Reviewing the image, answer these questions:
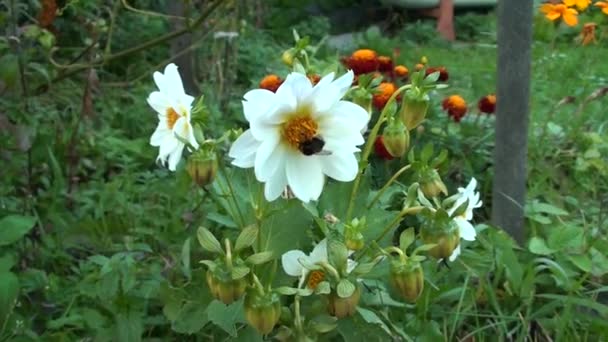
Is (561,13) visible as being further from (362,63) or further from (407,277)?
(407,277)

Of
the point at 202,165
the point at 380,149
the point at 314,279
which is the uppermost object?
the point at 202,165

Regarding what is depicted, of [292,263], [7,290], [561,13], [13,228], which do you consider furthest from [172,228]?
[561,13]

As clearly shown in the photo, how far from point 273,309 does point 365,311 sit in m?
0.29

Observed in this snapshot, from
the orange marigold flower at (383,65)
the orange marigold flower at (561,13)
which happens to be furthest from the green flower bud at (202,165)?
the orange marigold flower at (561,13)

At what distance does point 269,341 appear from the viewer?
1.97 meters

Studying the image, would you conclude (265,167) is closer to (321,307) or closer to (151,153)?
(321,307)

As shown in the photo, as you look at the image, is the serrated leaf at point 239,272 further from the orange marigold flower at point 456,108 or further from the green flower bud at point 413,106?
the orange marigold flower at point 456,108

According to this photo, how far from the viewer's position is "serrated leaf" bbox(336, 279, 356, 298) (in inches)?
62.4

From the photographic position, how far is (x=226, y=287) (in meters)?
1.58

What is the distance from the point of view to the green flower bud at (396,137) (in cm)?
171

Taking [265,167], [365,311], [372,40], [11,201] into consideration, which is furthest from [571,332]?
[372,40]

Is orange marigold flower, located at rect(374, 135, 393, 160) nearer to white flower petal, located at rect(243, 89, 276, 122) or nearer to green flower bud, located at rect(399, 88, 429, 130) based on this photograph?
green flower bud, located at rect(399, 88, 429, 130)

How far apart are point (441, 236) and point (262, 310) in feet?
1.02

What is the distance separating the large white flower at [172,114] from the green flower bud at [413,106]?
0.33m
